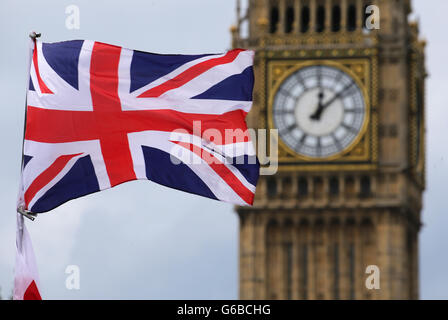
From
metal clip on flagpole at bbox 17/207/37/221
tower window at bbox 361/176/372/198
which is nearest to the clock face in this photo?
tower window at bbox 361/176/372/198

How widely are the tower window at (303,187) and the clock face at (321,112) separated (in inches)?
50.0

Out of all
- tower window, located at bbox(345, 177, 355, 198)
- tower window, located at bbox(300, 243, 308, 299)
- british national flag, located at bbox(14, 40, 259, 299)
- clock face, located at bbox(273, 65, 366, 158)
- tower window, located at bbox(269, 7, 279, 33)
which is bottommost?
tower window, located at bbox(300, 243, 308, 299)

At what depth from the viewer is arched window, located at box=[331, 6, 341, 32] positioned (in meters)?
88.3

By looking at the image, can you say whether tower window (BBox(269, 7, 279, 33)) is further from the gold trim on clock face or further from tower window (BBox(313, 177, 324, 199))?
tower window (BBox(313, 177, 324, 199))

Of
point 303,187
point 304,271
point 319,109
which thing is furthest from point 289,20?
point 304,271

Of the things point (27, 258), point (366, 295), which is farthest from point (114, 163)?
point (366, 295)

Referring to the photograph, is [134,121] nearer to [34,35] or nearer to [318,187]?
[34,35]

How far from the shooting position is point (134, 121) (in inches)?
1096

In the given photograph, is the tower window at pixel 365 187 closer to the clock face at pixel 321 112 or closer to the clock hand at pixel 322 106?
the clock face at pixel 321 112

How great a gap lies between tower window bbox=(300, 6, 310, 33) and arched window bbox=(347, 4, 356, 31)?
1796 millimetres

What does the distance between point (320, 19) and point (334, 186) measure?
298 inches

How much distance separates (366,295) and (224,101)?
59.3 metres

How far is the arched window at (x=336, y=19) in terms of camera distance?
290 ft
